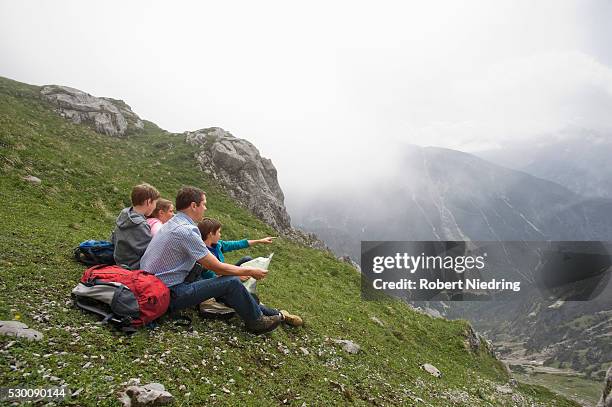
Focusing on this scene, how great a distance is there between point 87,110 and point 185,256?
54.3 meters

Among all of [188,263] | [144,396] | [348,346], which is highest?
[188,263]

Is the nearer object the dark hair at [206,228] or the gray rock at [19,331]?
the gray rock at [19,331]

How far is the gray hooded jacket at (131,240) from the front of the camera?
1076 centimetres

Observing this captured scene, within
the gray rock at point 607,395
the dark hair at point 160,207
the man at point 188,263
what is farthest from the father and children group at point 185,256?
the gray rock at point 607,395

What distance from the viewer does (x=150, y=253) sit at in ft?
32.1

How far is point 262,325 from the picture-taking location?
11.3 meters

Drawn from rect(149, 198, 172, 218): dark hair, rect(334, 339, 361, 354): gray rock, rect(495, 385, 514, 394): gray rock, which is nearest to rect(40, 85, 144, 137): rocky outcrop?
rect(149, 198, 172, 218): dark hair

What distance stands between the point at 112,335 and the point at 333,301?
16.9 m

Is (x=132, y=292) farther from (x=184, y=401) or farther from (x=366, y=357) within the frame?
(x=366, y=357)

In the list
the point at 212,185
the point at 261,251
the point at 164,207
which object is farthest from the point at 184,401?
the point at 212,185

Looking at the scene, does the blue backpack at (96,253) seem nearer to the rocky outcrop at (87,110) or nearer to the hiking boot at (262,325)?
the hiking boot at (262,325)

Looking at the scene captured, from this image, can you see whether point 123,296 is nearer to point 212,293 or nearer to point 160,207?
point 212,293

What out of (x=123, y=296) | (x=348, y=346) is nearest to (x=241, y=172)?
(x=348, y=346)

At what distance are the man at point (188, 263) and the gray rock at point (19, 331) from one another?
2.67 metres
